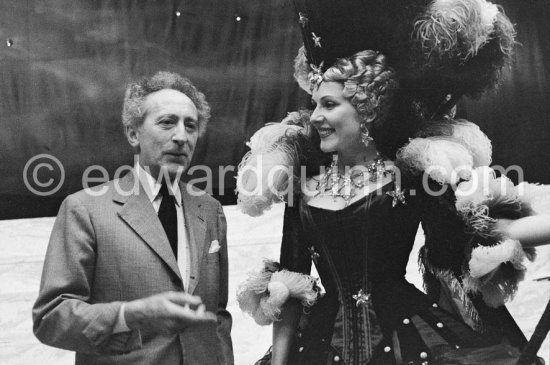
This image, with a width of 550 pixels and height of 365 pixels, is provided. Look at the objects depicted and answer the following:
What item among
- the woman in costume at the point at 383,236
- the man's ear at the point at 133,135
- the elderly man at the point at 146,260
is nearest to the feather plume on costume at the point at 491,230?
the woman in costume at the point at 383,236

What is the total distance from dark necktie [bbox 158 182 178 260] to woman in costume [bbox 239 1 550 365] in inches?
6.4

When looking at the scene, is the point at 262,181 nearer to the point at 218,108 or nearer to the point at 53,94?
the point at 218,108

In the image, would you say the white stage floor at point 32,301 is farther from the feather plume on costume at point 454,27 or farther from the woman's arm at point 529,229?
the feather plume on costume at point 454,27

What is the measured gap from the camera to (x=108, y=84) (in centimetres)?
201

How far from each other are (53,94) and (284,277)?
2.80ft

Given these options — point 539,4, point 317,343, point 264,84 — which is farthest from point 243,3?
point 317,343

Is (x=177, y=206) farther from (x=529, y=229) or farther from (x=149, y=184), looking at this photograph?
(x=529, y=229)

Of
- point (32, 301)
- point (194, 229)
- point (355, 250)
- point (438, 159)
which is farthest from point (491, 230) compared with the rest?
point (32, 301)

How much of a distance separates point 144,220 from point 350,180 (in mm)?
462

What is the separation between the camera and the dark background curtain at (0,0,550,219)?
1974 millimetres

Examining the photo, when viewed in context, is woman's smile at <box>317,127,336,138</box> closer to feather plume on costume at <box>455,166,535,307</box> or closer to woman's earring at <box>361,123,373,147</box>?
woman's earring at <box>361,123,373,147</box>

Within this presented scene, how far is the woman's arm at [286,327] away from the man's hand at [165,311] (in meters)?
0.29

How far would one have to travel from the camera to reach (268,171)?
5.48ft

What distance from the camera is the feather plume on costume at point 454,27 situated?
1.55m
